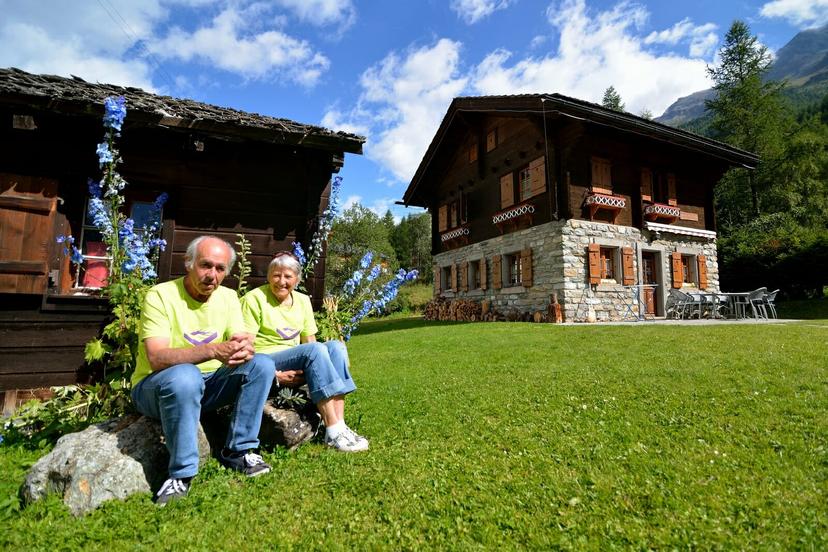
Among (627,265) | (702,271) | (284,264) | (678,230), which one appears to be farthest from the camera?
(702,271)

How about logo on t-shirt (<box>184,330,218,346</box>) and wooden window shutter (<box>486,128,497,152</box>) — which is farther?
wooden window shutter (<box>486,128,497,152</box>)

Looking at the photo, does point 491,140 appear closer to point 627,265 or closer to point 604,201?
point 604,201

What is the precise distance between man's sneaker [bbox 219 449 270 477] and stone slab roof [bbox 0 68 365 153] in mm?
3610

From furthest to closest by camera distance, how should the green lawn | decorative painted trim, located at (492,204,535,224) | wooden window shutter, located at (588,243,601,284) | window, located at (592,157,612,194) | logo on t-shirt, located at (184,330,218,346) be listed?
decorative painted trim, located at (492,204,535,224)
window, located at (592,157,612,194)
wooden window shutter, located at (588,243,601,284)
logo on t-shirt, located at (184,330,218,346)
the green lawn

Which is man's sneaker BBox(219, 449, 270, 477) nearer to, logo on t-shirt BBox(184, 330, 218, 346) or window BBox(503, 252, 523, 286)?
logo on t-shirt BBox(184, 330, 218, 346)

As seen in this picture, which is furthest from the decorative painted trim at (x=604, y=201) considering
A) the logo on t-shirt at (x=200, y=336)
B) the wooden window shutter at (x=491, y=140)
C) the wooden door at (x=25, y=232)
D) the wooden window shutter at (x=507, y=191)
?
the wooden door at (x=25, y=232)

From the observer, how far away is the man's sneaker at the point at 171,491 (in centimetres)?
235

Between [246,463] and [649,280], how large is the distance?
1463 cm

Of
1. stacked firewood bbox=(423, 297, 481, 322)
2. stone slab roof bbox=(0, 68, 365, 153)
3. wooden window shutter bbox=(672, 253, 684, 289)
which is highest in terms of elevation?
stone slab roof bbox=(0, 68, 365, 153)

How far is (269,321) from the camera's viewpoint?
3184 millimetres

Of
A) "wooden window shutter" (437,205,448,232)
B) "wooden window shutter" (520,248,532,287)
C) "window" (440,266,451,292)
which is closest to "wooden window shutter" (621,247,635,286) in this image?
"wooden window shutter" (520,248,532,287)

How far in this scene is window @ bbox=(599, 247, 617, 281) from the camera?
13156 millimetres

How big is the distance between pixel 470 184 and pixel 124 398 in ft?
51.9

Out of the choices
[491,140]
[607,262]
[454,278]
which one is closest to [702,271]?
[607,262]
